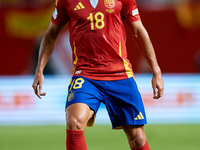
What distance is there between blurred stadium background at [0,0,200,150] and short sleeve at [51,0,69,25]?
8.47 feet

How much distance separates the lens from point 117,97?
12.6 ft

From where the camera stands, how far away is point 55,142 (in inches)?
262

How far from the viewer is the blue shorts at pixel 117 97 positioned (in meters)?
3.78

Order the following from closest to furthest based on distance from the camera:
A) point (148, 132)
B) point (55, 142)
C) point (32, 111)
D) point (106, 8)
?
point (106, 8), point (55, 142), point (148, 132), point (32, 111)

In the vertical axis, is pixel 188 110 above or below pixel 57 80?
below

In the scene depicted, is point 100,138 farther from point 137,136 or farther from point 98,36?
point 98,36

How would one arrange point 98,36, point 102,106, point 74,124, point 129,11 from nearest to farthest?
point 74,124 < point 98,36 < point 129,11 < point 102,106

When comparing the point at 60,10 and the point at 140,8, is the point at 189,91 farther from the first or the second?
the point at 60,10

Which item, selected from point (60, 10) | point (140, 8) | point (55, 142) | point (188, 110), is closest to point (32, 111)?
point (55, 142)

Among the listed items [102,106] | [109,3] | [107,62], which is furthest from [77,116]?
[102,106]

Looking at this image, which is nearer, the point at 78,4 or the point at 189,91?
the point at 78,4

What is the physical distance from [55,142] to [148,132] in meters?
1.80

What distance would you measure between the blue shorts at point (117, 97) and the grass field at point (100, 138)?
2244 mm

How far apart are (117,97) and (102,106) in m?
5.07
